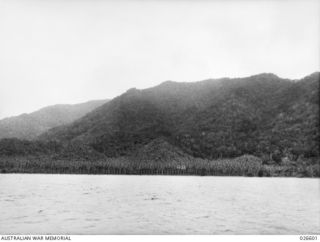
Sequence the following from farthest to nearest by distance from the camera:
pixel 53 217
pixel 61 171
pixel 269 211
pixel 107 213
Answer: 1. pixel 61 171
2. pixel 269 211
3. pixel 107 213
4. pixel 53 217

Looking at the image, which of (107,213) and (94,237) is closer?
(94,237)

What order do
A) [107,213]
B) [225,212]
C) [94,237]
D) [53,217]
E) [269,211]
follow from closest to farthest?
[94,237] < [53,217] < [107,213] < [225,212] < [269,211]

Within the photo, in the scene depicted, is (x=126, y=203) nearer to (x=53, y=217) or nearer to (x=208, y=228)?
(x=53, y=217)

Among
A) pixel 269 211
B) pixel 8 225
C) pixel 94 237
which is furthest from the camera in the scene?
pixel 269 211

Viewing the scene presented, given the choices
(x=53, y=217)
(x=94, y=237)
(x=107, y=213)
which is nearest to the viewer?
(x=94, y=237)

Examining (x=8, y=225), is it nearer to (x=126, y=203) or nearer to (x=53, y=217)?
(x=53, y=217)

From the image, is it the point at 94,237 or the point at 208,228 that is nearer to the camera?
the point at 94,237

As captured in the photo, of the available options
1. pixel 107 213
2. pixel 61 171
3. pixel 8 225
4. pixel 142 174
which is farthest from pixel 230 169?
pixel 8 225

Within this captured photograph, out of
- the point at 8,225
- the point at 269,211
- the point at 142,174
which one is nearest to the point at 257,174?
the point at 142,174
